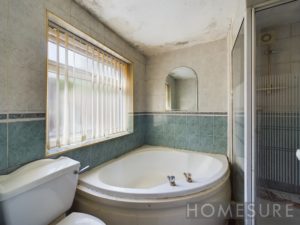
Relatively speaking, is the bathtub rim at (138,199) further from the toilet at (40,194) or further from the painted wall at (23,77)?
the painted wall at (23,77)

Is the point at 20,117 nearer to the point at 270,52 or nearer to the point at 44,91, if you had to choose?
the point at 44,91

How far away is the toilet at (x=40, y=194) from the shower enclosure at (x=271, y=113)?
1297 millimetres

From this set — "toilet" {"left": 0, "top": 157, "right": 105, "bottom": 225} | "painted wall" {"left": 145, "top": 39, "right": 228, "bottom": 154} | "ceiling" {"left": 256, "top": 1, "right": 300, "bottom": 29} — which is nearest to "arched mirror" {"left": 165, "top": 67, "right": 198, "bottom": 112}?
"painted wall" {"left": 145, "top": 39, "right": 228, "bottom": 154}

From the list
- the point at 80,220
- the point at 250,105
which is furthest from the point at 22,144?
the point at 250,105

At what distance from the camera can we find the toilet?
2.55 feet

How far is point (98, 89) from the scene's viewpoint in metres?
1.90

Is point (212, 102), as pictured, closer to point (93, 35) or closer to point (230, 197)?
point (230, 197)

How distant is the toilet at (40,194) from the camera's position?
0.78 meters

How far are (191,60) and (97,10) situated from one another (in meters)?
1.54

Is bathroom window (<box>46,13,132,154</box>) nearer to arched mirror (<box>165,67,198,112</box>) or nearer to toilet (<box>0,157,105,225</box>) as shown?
toilet (<box>0,157,105,225</box>)

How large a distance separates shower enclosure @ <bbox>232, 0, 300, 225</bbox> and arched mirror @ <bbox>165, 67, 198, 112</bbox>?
3.35 feet

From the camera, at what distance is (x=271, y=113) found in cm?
143

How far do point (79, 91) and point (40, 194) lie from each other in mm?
1043

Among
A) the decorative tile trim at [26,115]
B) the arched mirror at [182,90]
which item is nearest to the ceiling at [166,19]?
the arched mirror at [182,90]
